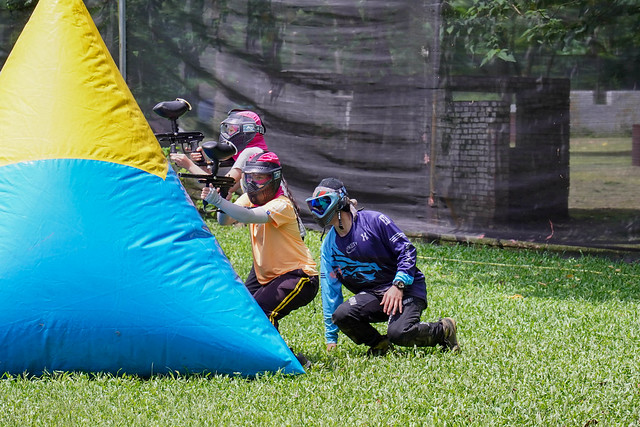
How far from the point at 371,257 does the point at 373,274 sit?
4.8 inches

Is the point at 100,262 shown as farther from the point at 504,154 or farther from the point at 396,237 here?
the point at 504,154

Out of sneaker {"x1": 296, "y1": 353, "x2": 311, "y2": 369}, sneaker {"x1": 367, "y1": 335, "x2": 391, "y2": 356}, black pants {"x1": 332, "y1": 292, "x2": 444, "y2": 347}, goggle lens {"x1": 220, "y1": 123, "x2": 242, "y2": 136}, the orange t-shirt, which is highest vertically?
goggle lens {"x1": 220, "y1": 123, "x2": 242, "y2": 136}

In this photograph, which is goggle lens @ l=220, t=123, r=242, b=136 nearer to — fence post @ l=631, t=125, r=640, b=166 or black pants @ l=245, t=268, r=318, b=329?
black pants @ l=245, t=268, r=318, b=329

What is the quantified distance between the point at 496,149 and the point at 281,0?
3440 mm

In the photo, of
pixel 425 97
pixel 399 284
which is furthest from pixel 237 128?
pixel 425 97

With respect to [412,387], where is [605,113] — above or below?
above

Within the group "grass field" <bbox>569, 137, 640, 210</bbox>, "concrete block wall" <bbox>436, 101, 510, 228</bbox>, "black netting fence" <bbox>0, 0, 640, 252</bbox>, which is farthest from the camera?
"concrete block wall" <bbox>436, 101, 510, 228</bbox>

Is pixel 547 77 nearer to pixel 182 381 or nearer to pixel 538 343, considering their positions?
pixel 538 343

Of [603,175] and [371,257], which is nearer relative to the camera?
[371,257]

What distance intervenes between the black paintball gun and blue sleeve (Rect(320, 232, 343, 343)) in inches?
30.2

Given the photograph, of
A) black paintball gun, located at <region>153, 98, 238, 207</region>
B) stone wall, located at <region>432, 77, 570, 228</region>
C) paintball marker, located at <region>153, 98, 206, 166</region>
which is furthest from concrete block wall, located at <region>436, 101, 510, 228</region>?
paintball marker, located at <region>153, 98, 206, 166</region>

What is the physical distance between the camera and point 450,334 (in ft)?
18.1

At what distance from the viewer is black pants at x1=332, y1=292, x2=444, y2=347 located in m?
5.27

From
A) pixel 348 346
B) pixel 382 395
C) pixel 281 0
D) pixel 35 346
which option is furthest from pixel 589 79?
pixel 35 346
